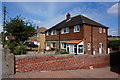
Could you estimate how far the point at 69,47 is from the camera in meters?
16.6

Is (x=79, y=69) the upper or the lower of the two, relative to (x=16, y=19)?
lower

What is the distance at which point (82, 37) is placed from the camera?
50.3ft

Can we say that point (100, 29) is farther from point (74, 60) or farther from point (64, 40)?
point (74, 60)

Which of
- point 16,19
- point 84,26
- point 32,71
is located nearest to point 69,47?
point 84,26

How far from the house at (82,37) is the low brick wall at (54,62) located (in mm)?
6229

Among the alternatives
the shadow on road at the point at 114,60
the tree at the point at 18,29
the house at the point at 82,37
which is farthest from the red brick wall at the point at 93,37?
the tree at the point at 18,29

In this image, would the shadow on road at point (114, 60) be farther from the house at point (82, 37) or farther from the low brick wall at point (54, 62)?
the house at point (82, 37)

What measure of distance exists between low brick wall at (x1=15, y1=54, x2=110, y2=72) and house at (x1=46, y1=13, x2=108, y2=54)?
6.23m

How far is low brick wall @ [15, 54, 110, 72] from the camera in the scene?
609 centimetres

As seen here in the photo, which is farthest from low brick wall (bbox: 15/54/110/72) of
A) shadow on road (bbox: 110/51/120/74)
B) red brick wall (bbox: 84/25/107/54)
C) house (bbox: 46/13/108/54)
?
red brick wall (bbox: 84/25/107/54)

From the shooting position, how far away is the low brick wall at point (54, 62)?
6086 mm

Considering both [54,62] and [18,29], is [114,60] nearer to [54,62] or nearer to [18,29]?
[54,62]

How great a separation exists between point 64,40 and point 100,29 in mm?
7460

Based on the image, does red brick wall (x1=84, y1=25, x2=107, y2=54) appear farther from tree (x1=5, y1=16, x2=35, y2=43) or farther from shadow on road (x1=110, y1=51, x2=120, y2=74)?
tree (x1=5, y1=16, x2=35, y2=43)
